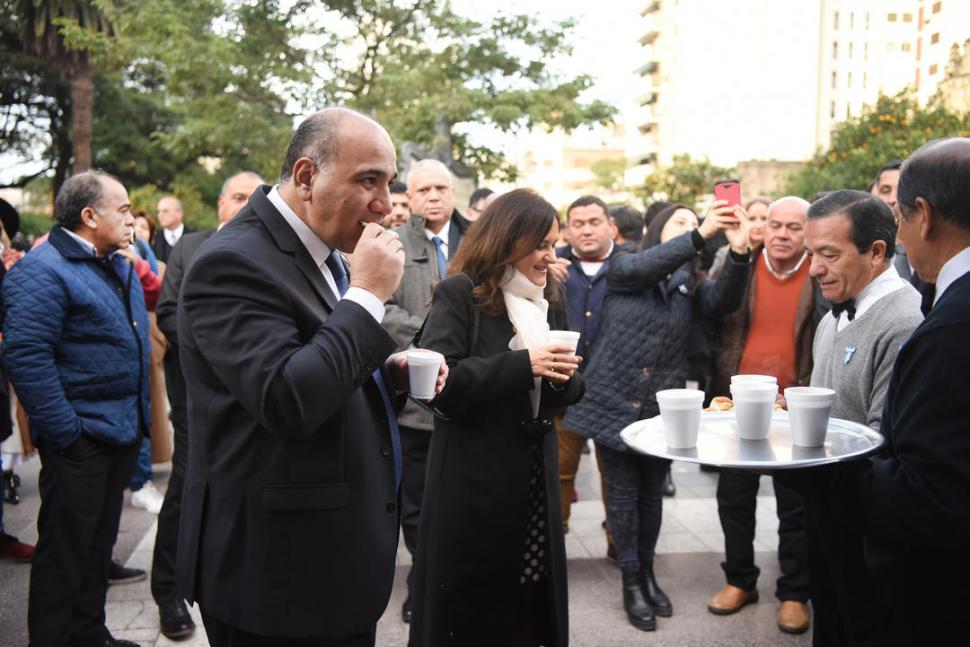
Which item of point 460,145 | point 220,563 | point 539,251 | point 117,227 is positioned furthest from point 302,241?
point 460,145

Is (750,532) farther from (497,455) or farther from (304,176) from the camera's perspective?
(304,176)

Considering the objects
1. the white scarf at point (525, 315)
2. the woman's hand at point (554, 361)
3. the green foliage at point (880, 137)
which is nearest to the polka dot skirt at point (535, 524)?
the white scarf at point (525, 315)

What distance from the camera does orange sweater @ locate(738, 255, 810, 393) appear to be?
4.65 meters

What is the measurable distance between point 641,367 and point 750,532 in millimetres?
1109

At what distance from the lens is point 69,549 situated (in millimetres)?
3605

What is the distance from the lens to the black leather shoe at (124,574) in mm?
4934

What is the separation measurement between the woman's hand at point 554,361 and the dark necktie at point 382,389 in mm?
888

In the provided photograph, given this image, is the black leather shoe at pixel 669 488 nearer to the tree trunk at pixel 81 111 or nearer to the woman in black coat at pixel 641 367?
the woman in black coat at pixel 641 367

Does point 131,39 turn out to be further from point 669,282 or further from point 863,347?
point 863,347

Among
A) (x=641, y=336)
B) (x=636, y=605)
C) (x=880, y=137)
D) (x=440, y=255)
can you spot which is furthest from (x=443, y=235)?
(x=880, y=137)

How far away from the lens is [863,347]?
3.24m

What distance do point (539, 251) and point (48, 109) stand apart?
29824mm

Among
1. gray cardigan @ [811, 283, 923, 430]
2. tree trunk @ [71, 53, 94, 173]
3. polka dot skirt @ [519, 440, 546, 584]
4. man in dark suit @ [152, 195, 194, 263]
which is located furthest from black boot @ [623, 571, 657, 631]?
tree trunk @ [71, 53, 94, 173]

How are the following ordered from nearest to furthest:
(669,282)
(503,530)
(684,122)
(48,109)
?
(503,530)
(669,282)
(48,109)
(684,122)
